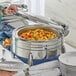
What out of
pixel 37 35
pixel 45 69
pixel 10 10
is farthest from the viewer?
pixel 10 10

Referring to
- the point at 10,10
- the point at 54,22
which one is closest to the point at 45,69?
the point at 54,22

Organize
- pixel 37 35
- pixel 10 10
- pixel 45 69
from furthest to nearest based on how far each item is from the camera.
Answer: pixel 10 10
pixel 37 35
pixel 45 69

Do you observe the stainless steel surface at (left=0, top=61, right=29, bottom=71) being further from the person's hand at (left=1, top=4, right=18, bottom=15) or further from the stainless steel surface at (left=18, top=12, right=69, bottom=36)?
the person's hand at (left=1, top=4, right=18, bottom=15)

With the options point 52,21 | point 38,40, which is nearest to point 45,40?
point 38,40

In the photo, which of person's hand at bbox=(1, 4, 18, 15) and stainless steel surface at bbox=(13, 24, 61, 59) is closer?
stainless steel surface at bbox=(13, 24, 61, 59)

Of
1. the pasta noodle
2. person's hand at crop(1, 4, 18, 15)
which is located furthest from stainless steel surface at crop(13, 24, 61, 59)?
person's hand at crop(1, 4, 18, 15)

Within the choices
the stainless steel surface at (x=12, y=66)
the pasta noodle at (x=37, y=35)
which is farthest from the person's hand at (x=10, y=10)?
the stainless steel surface at (x=12, y=66)

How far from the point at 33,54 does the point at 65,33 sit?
24cm

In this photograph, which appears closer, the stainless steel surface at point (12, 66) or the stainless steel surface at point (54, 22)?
the stainless steel surface at point (12, 66)

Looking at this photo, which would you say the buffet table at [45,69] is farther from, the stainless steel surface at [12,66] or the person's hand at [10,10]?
the person's hand at [10,10]

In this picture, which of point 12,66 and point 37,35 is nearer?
point 12,66

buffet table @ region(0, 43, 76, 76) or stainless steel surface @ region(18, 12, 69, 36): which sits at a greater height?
stainless steel surface @ region(18, 12, 69, 36)

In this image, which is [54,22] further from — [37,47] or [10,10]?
[10,10]

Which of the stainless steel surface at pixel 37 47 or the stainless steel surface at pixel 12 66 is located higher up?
the stainless steel surface at pixel 37 47
